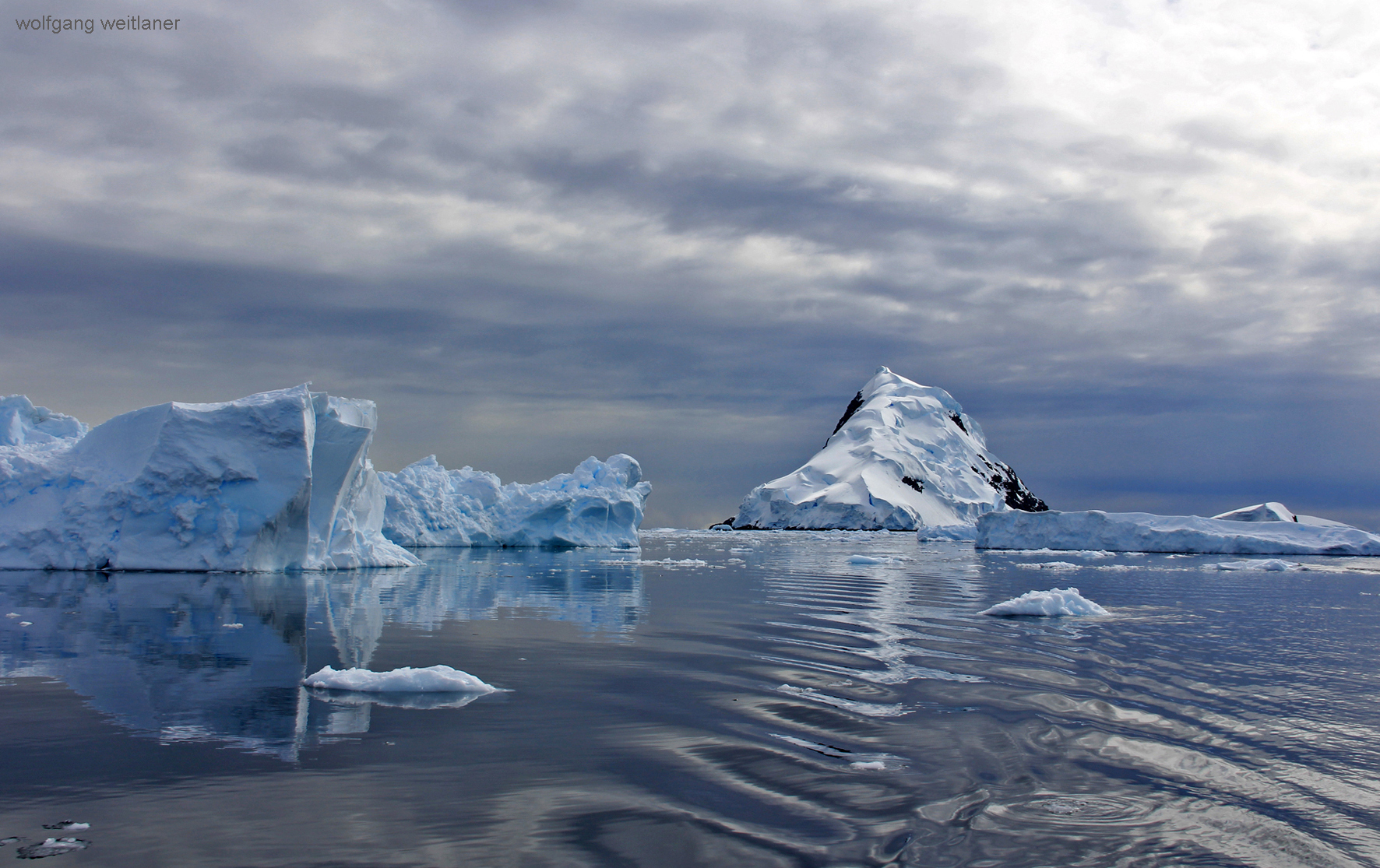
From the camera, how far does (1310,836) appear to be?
4055mm

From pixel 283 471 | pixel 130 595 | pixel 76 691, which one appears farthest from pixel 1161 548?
pixel 76 691

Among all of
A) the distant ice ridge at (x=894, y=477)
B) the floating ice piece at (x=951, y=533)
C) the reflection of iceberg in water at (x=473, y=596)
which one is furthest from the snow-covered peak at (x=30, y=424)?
the distant ice ridge at (x=894, y=477)

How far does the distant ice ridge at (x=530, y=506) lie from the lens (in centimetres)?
3806

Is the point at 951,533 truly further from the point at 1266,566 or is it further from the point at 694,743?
the point at 694,743

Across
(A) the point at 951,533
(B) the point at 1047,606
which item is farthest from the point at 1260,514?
(B) the point at 1047,606

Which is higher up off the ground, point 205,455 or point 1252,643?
point 205,455

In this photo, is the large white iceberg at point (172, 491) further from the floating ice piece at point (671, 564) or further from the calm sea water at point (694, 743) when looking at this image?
the floating ice piece at point (671, 564)

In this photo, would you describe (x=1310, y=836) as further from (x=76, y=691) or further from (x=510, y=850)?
(x=76, y=691)

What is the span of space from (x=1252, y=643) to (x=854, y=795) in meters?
8.22

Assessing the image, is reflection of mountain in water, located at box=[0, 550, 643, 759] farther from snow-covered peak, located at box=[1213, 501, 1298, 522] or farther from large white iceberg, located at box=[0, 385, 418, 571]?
snow-covered peak, located at box=[1213, 501, 1298, 522]

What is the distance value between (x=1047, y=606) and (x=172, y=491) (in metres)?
18.0

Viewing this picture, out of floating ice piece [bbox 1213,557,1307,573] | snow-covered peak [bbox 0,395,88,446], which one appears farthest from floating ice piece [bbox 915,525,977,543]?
snow-covered peak [bbox 0,395,88,446]

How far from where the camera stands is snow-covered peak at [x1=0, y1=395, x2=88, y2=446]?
84.6 ft

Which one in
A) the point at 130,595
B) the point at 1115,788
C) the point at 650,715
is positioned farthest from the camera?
the point at 130,595
